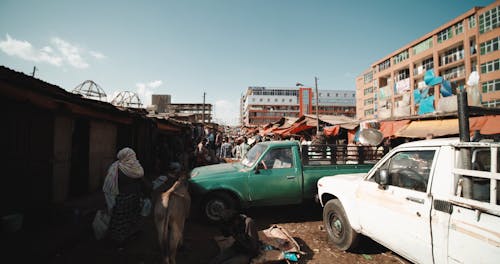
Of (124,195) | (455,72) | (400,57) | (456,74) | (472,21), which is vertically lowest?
(124,195)

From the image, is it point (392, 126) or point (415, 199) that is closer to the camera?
point (415, 199)

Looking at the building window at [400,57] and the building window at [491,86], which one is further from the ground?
the building window at [400,57]

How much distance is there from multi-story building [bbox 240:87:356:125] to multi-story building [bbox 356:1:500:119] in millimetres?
43568

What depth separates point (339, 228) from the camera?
374 centimetres

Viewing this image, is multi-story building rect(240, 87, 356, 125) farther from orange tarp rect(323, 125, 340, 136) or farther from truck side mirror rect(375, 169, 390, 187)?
truck side mirror rect(375, 169, 390, 187)

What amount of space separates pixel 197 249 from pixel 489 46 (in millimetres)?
38546

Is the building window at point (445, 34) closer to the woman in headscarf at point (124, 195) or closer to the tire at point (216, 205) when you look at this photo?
the tire at point (216, 205)

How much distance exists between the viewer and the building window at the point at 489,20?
23812mm

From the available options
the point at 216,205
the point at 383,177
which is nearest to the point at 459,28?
the point at 383,177

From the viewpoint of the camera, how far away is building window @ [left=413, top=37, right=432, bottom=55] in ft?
→ 109

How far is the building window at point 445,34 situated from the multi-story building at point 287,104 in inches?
2242

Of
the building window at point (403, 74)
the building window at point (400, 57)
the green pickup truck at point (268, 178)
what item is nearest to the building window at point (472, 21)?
the building window at point (400, 57)

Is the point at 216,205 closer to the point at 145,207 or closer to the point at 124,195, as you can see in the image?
the point at 145,207

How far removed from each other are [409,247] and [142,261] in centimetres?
377
